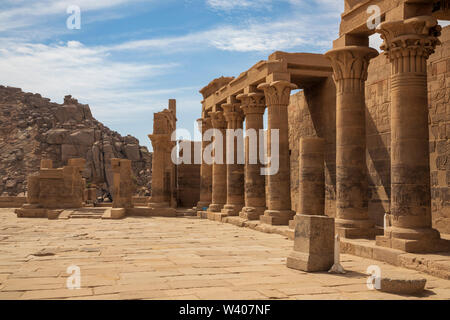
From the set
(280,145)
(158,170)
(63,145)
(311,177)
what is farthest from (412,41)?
(63,145)

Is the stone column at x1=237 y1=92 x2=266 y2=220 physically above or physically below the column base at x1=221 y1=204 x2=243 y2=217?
above

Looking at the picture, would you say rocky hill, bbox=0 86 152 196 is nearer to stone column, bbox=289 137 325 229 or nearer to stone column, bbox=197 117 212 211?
stone column, bbox=197 117 212 211

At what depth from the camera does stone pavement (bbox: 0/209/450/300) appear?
254 inches

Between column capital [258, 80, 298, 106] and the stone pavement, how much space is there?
570 centimetres

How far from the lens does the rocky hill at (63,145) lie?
62.8 metres

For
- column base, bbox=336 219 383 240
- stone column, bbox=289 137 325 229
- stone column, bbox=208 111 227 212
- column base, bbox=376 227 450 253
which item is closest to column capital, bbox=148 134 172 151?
stone column, bbox=208 111 227 212

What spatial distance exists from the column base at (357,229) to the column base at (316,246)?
323 cm

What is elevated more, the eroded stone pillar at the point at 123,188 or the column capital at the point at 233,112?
the column capital at the point at 233,112

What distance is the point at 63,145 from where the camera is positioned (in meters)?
64.9

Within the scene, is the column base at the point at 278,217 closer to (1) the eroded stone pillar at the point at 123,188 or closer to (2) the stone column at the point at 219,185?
(2) the stone column at the point at 219,185

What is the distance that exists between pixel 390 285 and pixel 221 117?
18385 mm
